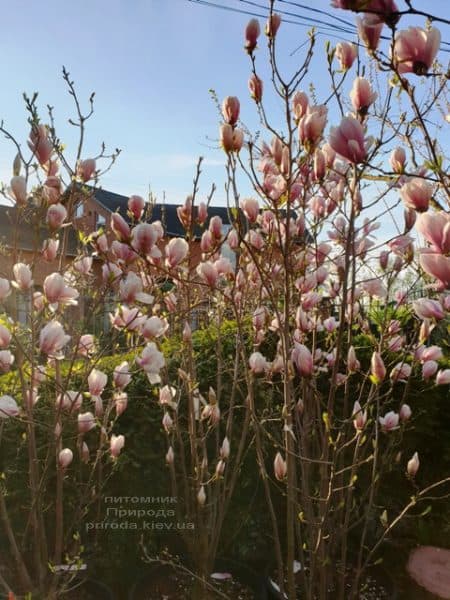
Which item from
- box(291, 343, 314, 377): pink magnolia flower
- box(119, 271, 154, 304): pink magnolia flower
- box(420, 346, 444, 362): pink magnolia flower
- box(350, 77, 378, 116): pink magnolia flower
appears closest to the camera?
box(350, 77, 378, 116): pink magnolia flower

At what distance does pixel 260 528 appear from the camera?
8.99 feet

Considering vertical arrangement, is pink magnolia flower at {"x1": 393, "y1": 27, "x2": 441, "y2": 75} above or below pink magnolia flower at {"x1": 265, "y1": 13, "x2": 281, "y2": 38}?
below

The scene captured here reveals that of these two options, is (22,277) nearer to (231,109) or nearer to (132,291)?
(132,291)

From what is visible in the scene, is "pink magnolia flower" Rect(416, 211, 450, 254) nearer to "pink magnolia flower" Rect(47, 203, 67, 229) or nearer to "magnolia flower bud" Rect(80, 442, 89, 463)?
"pink magnolia flower" Rect(47, 203, 67, 229)

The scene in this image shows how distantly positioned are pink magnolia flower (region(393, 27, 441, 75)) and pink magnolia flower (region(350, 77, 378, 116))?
35 centimetres

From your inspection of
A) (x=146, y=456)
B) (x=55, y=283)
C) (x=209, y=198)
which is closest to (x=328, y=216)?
(x=209, y=198)

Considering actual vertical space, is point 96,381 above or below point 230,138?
below

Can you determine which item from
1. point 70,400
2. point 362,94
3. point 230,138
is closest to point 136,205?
point 230,138

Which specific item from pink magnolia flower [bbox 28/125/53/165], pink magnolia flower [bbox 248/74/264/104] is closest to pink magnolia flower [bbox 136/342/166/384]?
pink magnolia flower [bbox 28/125/53/165]

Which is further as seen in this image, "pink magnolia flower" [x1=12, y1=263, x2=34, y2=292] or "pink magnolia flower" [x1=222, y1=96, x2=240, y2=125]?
"pink magnolia flower" [x1=12, y1=263, x2=34, y2=292]

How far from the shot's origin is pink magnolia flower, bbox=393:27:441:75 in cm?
93

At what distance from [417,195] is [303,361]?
0.56 metres

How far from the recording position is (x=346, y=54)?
1471 millimetres

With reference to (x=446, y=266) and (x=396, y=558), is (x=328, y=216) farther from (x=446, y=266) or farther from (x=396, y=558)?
(x=396, y=558)
